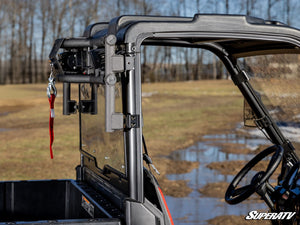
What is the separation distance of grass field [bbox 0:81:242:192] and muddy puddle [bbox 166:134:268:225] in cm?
40

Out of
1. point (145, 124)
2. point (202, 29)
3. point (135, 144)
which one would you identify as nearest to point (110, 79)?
point (135, 144)

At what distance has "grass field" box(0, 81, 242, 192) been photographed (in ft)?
34.0

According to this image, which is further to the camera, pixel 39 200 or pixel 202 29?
pixel 39 200

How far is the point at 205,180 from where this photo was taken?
8.98 metres

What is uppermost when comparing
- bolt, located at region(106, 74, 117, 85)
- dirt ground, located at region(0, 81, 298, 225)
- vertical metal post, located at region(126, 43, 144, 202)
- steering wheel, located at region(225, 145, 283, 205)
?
bolt, located at region(106, 74, 117, 85)

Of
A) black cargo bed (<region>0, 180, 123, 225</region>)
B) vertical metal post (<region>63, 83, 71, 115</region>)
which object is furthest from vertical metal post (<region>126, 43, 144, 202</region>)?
black cargo bed (<region>0, 180, 123, 225</region>)

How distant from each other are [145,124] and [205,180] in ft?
31.1

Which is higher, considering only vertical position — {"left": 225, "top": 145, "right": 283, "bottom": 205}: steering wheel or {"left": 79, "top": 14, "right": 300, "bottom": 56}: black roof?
{"left": 79, "top": 14, "right": 300, "bottom": 56}: black roof

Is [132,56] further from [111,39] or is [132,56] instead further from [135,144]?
[135,144]

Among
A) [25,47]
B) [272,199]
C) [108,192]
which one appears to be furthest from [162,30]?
[25,47]

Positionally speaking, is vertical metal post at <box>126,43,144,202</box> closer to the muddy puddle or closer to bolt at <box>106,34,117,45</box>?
bolt at <box>106,34,117,45</box>

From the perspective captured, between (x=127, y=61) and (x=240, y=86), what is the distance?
1.50m

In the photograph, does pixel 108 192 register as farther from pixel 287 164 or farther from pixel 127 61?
pixel 287 164

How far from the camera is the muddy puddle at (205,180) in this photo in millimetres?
6473
